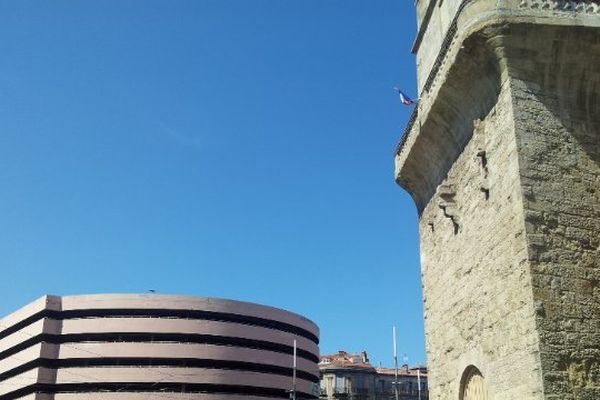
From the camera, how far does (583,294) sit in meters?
10.3

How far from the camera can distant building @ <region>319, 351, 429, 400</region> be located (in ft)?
240

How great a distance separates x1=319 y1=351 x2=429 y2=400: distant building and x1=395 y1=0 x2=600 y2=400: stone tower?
61.9 metres

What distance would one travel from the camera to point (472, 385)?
1234cm

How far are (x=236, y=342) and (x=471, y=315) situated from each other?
56.1m

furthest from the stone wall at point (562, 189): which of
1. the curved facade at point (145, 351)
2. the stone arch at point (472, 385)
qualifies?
the curved facade at point (145, 351)

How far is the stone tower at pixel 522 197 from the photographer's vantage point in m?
9.99

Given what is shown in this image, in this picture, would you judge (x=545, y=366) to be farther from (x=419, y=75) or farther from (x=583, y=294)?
(x=419, y=75)

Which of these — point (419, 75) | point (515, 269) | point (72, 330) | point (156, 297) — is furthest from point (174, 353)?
point (515, 269)

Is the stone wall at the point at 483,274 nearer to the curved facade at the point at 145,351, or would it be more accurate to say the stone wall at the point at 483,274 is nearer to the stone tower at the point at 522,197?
the stone tower at the point at 522,197

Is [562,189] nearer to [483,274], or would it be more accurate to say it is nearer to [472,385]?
[483,274]

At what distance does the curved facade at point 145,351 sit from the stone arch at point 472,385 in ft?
169

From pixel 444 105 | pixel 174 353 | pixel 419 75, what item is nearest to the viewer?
pixel 444 105

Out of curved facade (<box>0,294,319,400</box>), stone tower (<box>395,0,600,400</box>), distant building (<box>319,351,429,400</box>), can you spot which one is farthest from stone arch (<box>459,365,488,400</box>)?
distant building (<box>319,351,429,400</box>)

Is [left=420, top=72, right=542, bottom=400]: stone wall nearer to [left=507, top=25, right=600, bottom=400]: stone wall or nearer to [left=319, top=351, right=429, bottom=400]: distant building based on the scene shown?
[left=507, top=25, right=600, bottom=400]: stone wall
